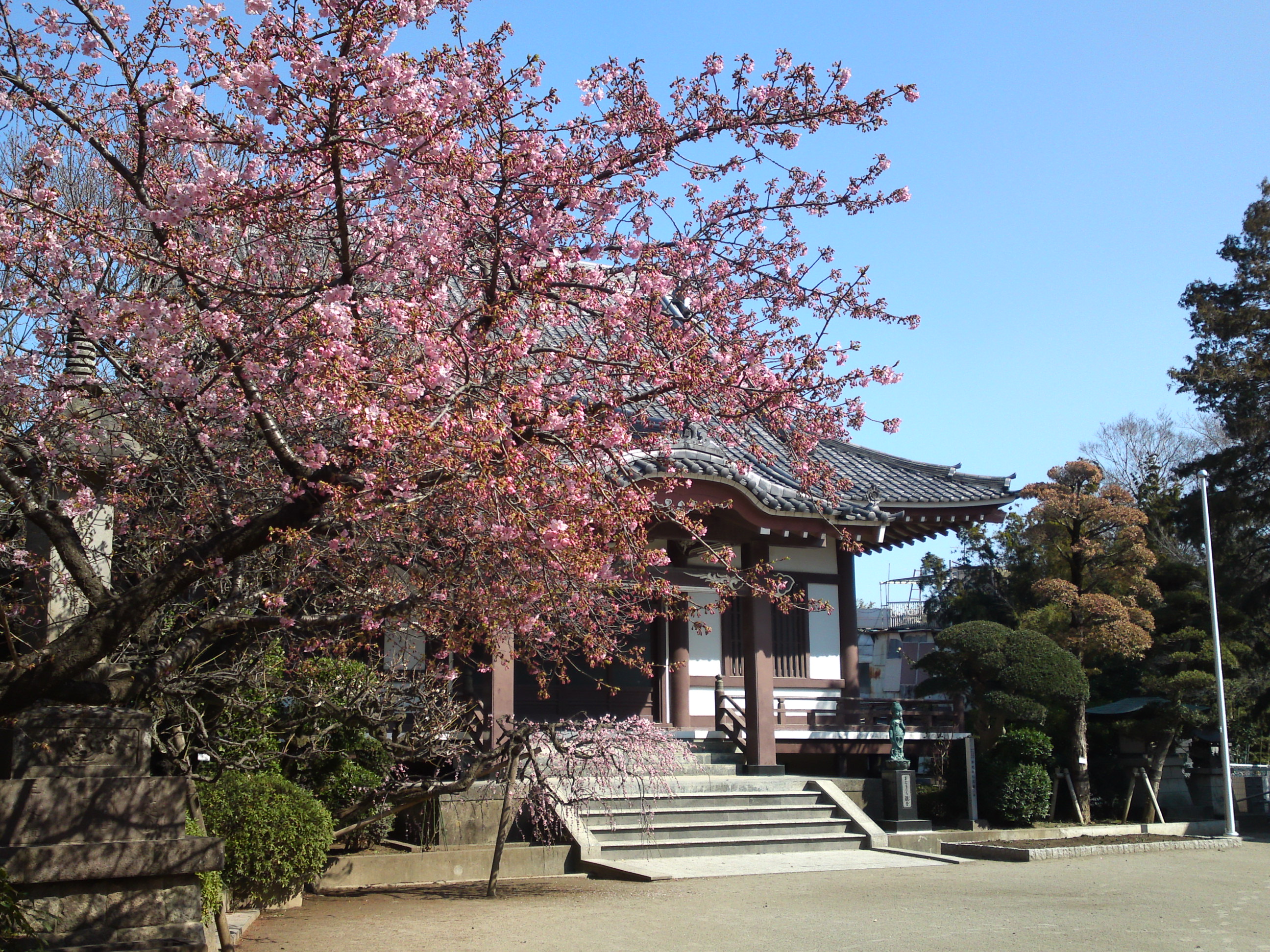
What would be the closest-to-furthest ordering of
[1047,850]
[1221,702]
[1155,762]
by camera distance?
[1047,850] → [1221,702] → [1155,762]

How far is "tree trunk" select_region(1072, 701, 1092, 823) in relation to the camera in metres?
14.9

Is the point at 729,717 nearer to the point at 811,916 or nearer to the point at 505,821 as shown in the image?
the point at 505,821

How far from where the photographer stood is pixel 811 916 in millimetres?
7766

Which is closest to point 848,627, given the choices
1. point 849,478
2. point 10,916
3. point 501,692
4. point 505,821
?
point 849,478

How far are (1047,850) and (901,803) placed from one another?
1831 millimetres

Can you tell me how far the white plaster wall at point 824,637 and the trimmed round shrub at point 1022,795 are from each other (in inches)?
123

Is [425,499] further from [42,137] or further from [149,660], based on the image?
[42,137]

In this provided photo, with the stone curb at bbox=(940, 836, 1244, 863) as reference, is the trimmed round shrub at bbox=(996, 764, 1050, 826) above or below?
above

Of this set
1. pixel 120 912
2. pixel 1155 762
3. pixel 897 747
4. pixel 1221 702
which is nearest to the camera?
pixel 120 912

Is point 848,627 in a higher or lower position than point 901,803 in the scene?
higher

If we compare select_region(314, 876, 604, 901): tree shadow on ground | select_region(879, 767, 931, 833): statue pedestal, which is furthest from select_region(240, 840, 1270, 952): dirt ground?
select_region(879, 767, 931, 833): statue pedestal

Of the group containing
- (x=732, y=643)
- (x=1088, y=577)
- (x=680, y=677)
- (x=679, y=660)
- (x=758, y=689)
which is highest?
(x=1088, y=577)

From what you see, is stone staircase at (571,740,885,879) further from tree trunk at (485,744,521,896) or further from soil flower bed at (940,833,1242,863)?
tree trunk at (485,744,521,896)

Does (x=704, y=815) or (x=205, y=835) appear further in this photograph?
(x=704, y=815)
